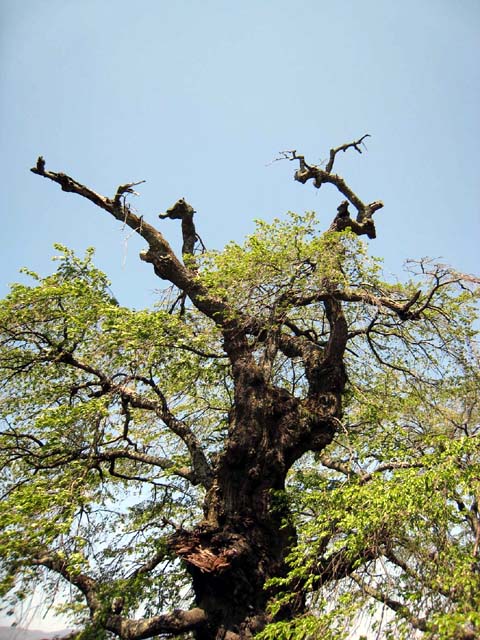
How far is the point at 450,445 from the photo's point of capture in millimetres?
5723

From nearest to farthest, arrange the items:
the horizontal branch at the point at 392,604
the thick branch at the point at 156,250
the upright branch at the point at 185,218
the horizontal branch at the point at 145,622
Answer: the horizontal branch at the point at 392,604 → the horizontal branch at the point at 145,622 → the thick branch at the point at 156,250 → the upright branch at the point at 185,218

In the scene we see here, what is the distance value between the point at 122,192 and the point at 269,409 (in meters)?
5.29

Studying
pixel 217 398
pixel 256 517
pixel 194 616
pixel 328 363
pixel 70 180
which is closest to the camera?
pixel 194 616

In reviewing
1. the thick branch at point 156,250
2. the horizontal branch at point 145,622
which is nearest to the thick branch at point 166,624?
the horizontal branch at point 145,622

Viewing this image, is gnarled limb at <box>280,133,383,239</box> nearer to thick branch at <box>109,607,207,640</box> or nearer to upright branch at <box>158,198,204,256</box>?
upright branch at <box>158,198,204,256</box>

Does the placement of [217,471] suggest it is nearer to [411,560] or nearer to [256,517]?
[256,517]

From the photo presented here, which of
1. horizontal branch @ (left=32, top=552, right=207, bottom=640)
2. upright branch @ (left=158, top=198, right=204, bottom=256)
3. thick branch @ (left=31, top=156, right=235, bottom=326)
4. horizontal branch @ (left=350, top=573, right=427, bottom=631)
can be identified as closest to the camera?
horizontal branch @ (left=350, top=573, right=427, bottom=631)

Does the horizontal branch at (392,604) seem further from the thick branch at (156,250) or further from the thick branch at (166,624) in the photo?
the thick branch at (156,250)

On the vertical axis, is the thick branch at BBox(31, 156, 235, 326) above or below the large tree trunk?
above

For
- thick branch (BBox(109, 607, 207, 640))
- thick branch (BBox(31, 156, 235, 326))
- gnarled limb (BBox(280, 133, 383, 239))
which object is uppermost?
gnarled limb (BBox(280, 133, 383, 239))

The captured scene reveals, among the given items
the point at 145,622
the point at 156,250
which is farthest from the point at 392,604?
the point at 156,250

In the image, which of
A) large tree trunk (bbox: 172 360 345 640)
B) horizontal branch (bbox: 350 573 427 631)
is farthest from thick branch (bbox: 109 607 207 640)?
horizontal branch (bbox: 350 573 427 631)

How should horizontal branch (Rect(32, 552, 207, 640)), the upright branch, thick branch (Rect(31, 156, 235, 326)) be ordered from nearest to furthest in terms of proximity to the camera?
horizontal branch (Rect(32, 552, 207, 640)), thick branch (Rect(31, 156, 235, 326)), the upright branch

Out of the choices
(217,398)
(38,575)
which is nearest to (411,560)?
(38,575)
